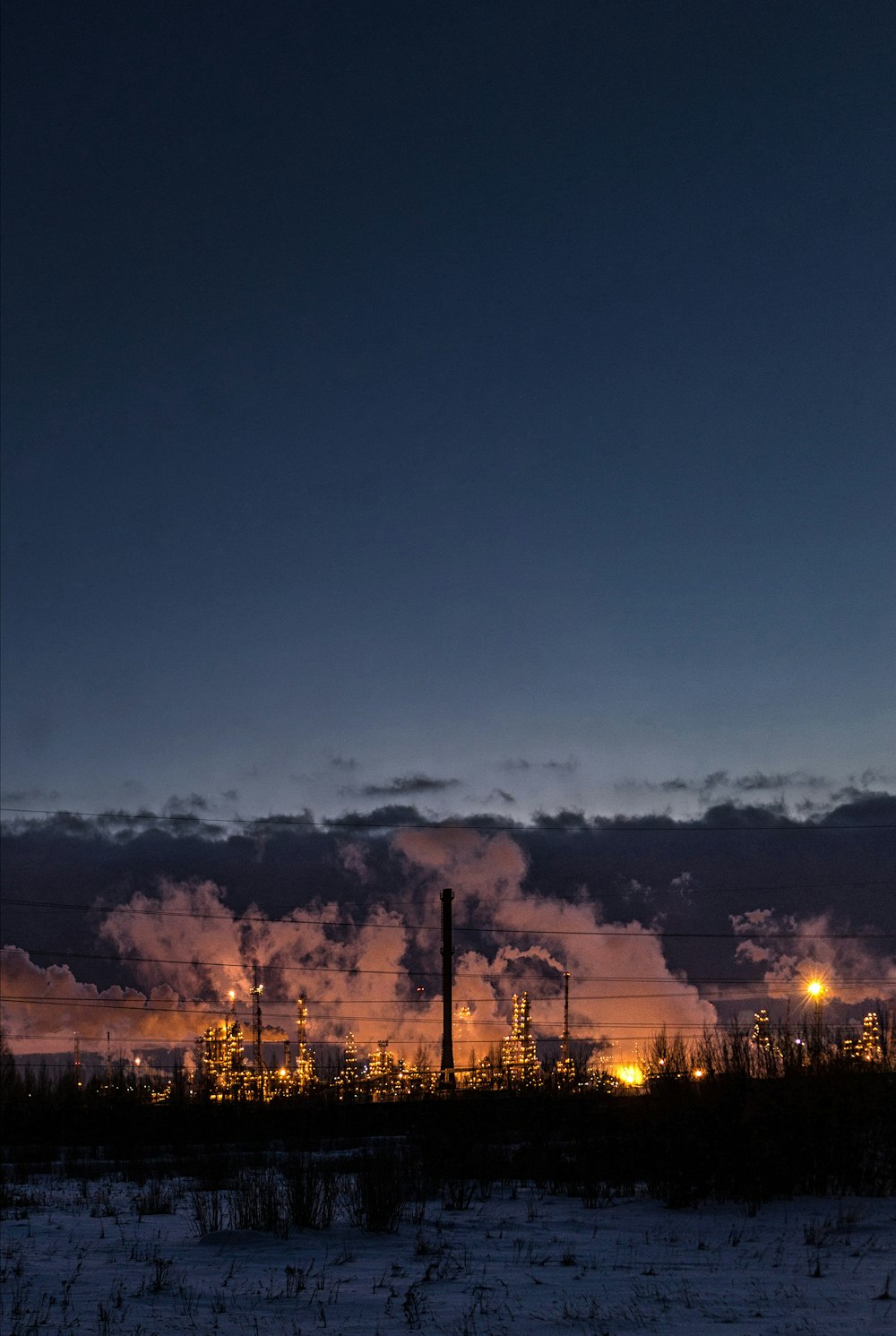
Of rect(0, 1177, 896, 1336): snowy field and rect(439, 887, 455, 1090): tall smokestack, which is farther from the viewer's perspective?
rect(439, 887, 455, 1090): tall smokestack

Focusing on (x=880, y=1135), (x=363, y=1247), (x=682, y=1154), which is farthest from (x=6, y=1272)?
(x=880, y=1135)

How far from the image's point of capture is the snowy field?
37.4 ft

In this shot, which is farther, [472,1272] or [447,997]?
[447,997]

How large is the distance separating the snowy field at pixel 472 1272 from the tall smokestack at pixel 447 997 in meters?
37.4

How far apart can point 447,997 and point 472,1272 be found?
5233 cm

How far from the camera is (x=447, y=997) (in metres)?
65.4

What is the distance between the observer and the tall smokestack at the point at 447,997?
188 feet

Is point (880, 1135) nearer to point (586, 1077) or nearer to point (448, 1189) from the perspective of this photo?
point (448, 1189)

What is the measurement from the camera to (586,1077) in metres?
44.3

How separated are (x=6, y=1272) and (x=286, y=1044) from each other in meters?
139

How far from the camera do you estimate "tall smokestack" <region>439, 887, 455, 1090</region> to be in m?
57.3

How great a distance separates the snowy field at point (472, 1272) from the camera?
11398mm

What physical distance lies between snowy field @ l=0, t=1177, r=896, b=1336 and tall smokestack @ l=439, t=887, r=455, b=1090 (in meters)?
37.4

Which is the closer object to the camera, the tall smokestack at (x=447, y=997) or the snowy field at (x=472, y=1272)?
the snowy field at (x=472, y=1272)
